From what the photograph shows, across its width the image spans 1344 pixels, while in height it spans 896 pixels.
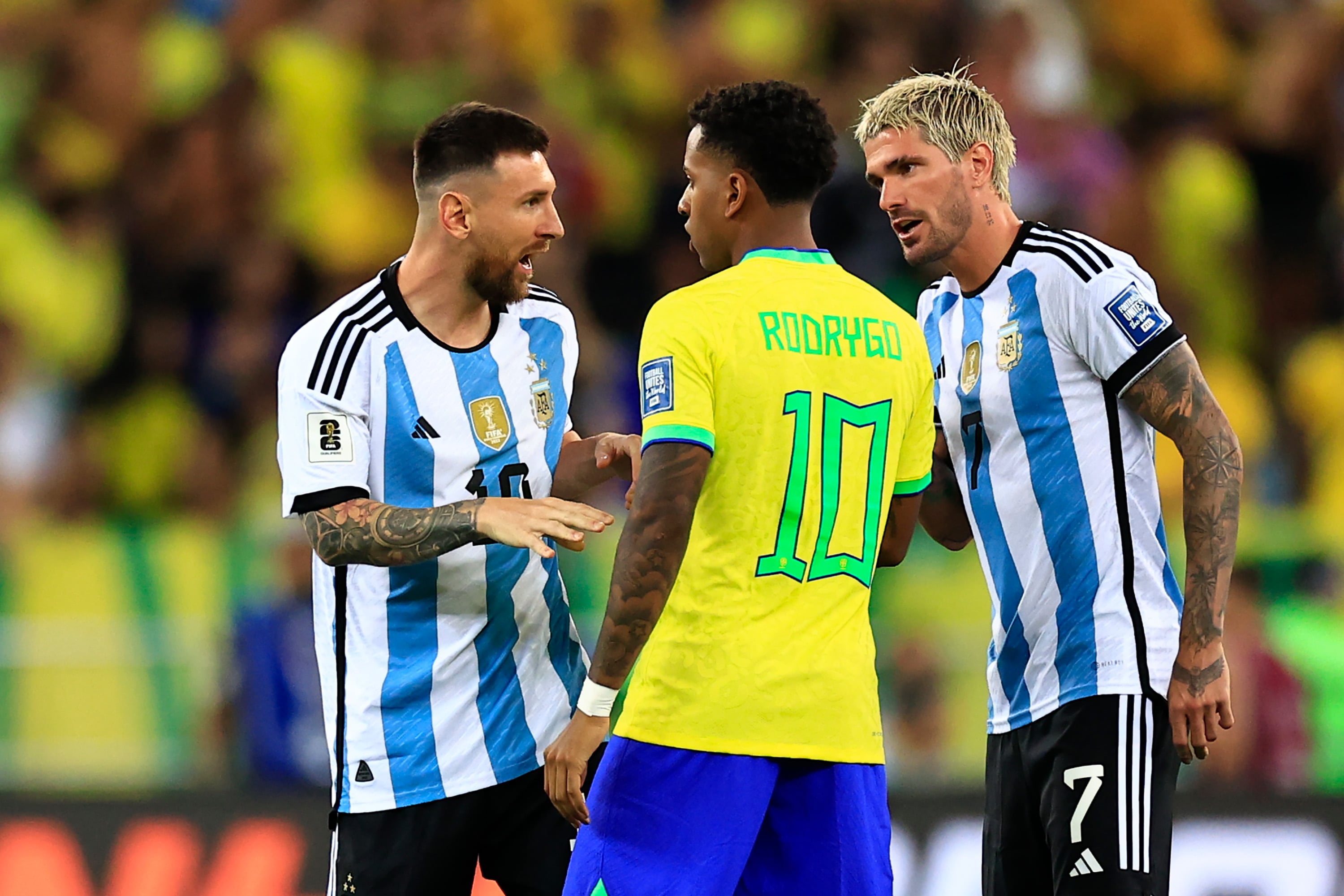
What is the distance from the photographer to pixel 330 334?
375cm

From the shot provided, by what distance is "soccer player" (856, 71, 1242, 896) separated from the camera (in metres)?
3.65

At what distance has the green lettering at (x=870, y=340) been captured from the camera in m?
3.40

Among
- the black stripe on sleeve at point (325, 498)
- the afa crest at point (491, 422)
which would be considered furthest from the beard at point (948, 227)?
the black stripe on sleeve at point (325, 498)

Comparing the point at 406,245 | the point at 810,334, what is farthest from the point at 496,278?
the point at 406,245

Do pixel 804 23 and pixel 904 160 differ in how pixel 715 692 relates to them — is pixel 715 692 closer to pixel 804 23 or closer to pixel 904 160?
pixel 904 160

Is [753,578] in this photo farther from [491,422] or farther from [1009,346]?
[1009,346]

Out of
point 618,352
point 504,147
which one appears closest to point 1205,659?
point 504,147

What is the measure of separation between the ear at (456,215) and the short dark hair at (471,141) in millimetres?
51

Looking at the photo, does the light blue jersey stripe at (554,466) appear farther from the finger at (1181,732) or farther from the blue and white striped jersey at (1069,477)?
the finger at (1181,732)

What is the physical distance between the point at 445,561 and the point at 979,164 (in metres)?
1.48

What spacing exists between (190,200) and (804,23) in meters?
3.42

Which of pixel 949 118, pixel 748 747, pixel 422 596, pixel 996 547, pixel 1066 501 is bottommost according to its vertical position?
pixel 748 747

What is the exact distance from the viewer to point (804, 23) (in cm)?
961

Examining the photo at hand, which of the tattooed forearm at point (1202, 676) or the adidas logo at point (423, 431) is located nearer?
the tattooed forearm at point (1202, 676)
